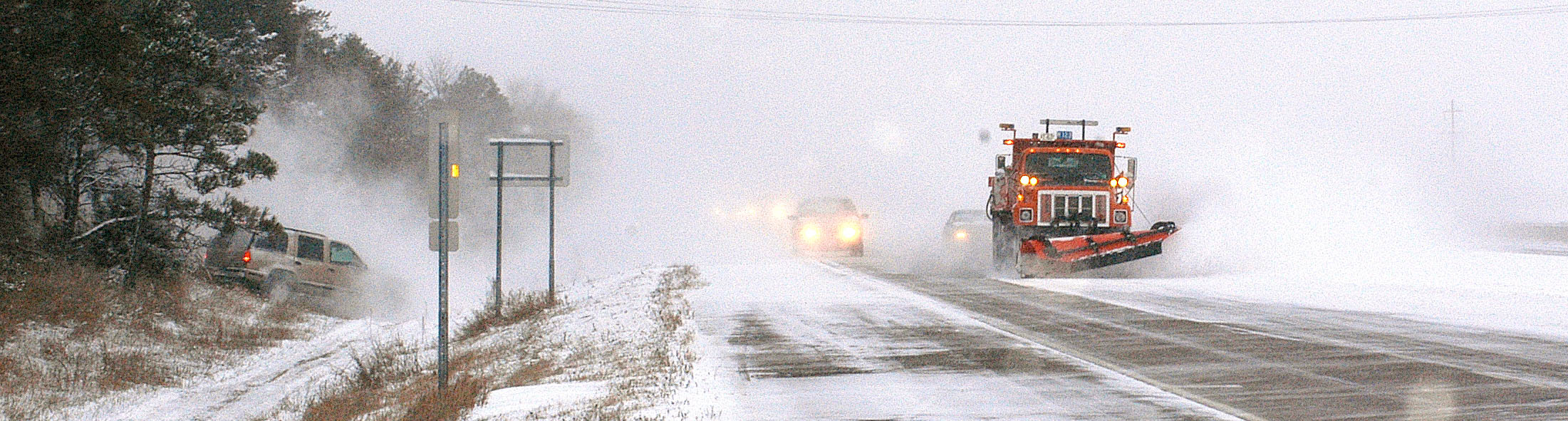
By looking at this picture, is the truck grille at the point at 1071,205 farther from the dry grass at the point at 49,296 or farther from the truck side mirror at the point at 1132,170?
the dry grass at the point at 49,296

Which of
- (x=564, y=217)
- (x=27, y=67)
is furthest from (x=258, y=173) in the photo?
(x=564, y=217)

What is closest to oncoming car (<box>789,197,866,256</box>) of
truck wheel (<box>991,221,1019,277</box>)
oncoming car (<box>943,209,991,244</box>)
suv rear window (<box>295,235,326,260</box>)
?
oncoming car (<box>943,209,991,244</box>)

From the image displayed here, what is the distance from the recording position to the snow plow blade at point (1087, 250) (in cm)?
2488

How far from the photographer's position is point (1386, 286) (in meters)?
22.1

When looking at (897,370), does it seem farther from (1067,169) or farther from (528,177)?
(1067,169)

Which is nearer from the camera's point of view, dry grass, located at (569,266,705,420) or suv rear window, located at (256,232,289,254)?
dry grass, located at (569,266,705,420)

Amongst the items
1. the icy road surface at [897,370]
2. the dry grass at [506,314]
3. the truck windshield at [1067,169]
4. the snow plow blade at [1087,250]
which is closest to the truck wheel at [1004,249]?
the snow plow blade at [1087,250]

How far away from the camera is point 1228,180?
1302 inches

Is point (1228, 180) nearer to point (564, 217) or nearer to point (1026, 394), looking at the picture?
point (1026, 394)

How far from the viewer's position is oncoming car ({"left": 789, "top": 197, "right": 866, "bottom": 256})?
1528 inches

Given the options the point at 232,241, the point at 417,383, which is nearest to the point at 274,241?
the point at 232,241

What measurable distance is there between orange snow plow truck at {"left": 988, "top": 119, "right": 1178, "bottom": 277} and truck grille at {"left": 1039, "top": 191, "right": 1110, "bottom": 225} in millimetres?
13

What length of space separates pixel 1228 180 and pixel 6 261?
2556 cm

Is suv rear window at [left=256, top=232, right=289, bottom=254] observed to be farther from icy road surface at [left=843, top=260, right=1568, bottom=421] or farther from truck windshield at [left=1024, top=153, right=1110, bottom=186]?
truck windshield at [left=1024, top=153, right=1110, bottom=186]
